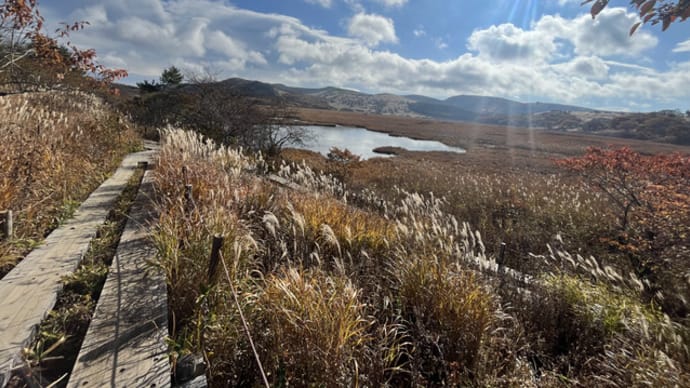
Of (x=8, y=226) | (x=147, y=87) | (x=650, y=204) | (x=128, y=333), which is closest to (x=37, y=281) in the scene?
(x=8, y=226)

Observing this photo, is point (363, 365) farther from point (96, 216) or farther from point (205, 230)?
point (96, 216)

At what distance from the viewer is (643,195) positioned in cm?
690

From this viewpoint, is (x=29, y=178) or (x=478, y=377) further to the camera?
(x=29, y=178)

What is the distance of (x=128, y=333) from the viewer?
2.19 metres

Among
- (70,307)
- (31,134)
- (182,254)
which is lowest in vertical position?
(70,307)

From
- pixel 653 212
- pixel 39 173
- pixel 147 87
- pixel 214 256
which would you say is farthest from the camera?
pixel 147 87

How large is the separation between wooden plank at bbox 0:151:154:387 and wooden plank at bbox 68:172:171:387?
12.7 inches

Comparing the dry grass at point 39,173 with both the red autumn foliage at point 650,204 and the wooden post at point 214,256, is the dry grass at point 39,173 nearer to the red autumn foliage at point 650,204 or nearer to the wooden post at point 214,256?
the wooden post at point 214,256

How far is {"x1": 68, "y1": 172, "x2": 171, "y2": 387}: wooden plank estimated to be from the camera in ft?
6.03

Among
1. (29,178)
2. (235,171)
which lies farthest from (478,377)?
(29,178)

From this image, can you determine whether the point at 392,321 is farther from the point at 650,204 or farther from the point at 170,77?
the point at 170,77

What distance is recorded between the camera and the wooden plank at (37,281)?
1.99 metres

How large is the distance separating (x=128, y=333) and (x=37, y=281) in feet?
3.96

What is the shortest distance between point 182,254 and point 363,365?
1799 mm
